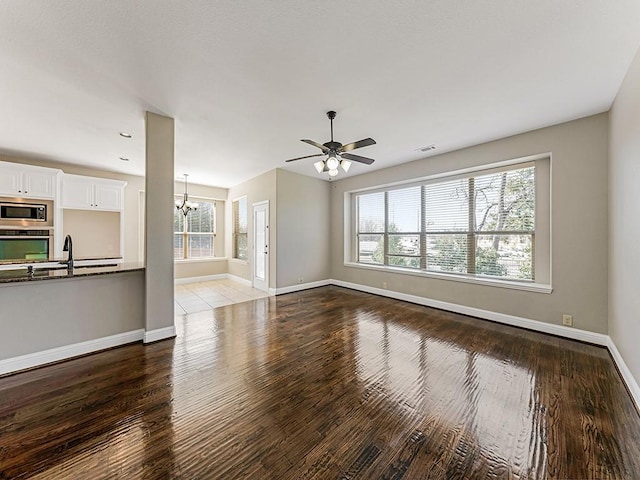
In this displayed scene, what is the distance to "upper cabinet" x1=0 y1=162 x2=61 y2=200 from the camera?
442 cm

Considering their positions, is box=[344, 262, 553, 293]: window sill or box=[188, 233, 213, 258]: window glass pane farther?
box=[188, 233, 213, 258]: window glass pane

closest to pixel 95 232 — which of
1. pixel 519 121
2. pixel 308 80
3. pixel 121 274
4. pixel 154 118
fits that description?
pixel 121 274

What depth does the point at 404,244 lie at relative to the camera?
5555mm

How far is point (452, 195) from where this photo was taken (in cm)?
472

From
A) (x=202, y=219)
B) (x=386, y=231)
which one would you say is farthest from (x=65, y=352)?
(x=386, y=231)

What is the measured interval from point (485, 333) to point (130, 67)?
519 centimetres

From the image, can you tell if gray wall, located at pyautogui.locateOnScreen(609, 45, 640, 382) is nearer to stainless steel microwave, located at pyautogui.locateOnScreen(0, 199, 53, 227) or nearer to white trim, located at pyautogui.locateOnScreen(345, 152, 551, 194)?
white trim, located at pyautogui.locateOnScreen(345, 152, 551, 194)

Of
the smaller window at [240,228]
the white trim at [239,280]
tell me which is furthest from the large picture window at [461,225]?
the smaller window at [240,228]

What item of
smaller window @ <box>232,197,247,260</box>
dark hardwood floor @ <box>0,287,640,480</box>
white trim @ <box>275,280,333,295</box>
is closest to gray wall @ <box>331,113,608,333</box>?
dark hardwood floor @ <box>0,287,640,480</box>

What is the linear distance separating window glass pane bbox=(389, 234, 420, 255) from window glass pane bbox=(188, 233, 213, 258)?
5.51 m

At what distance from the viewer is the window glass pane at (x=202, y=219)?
7551mm

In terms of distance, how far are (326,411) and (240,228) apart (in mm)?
6363

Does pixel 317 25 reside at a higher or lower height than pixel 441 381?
higher

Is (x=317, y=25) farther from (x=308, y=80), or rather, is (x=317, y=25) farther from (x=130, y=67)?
(x=130, y=67)
